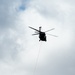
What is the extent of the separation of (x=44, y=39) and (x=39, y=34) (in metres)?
4.37

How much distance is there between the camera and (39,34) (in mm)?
97062

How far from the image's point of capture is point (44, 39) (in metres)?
94.6
